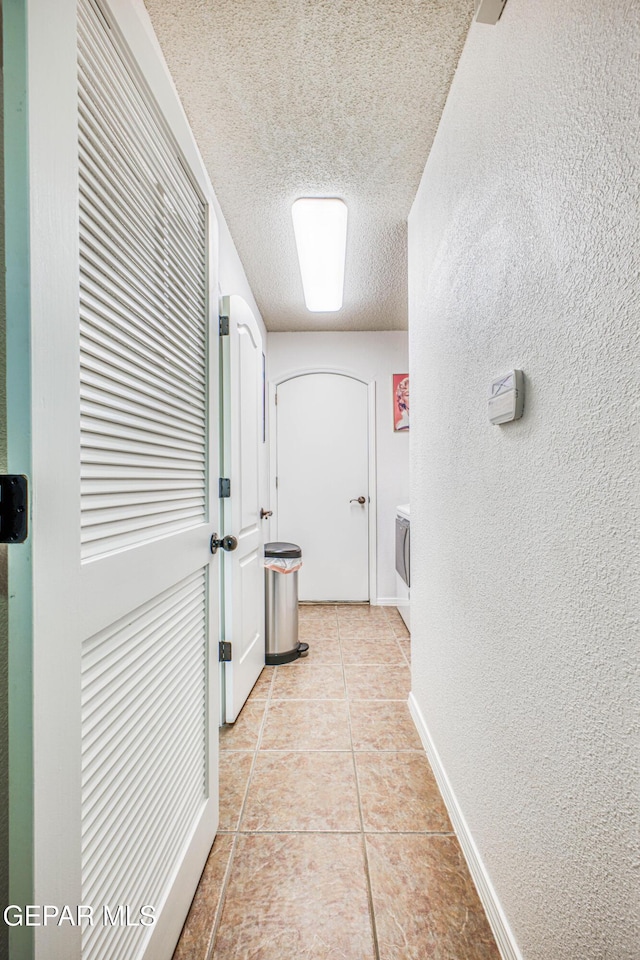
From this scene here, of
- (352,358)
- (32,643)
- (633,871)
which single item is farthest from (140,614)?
(352,358)

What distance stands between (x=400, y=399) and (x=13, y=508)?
367cm

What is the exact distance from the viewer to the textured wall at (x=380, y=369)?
3975 millimetres

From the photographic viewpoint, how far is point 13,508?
0.52 metres

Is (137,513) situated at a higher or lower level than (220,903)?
higher

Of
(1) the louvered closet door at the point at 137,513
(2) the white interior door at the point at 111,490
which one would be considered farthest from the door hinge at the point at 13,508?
(1) the louvered closet door at the point at 137,513

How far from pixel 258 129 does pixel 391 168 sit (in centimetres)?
57

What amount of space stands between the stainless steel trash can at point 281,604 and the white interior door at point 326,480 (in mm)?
1178

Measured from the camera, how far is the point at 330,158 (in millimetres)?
1832

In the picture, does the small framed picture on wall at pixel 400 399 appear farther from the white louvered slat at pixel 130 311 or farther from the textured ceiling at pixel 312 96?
the white louvered slat at pixel 130 311

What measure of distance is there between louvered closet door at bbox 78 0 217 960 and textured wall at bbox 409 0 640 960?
0.77 m

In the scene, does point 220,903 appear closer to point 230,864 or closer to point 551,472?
A: point 230,864

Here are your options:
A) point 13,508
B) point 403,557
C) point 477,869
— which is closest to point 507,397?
point 13,508

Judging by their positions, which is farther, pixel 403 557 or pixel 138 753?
pixel 403 557

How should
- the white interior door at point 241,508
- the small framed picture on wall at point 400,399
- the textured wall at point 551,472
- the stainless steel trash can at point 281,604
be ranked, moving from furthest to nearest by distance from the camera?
the small framed picture on wall at point 400,399, the stainless steel trash can at point 281,604, the white interior door at point 241,508, the textured wall at point 551,472
